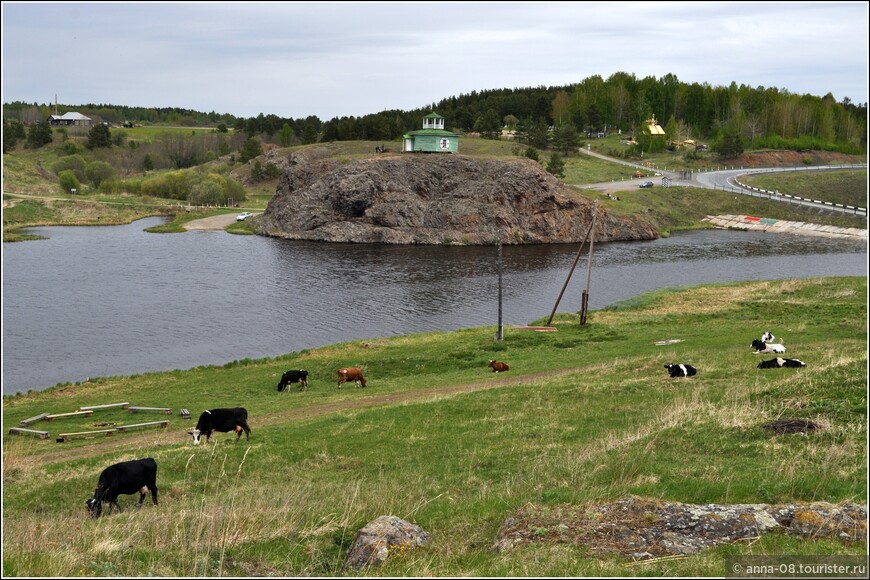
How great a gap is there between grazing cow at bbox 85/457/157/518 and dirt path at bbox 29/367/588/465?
718cm

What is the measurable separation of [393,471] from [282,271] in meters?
58.1

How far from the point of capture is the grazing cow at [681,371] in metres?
26.1

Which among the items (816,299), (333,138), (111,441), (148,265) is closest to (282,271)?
(148,265)

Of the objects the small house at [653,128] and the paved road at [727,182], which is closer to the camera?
the paved road at [727,182]

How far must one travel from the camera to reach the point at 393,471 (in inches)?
672

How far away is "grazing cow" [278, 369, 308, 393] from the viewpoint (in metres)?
32.2

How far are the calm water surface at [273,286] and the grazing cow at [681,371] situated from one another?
24.5 m

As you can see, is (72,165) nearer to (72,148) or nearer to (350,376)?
(72,148)

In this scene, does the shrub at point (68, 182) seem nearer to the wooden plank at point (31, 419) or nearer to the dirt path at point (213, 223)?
the dirt path at point (213, 223)

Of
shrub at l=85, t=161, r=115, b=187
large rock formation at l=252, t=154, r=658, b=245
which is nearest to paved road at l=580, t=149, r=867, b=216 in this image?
large rock formation at l=252, t=154, r=658, b=245

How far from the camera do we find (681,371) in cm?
2616

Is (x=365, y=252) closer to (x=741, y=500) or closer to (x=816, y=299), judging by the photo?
(x=816, y=299)

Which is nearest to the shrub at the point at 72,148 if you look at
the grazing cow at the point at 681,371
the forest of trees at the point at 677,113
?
the forest of trees at the point at 677,113

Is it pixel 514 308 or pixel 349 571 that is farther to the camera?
pixel 514 308
